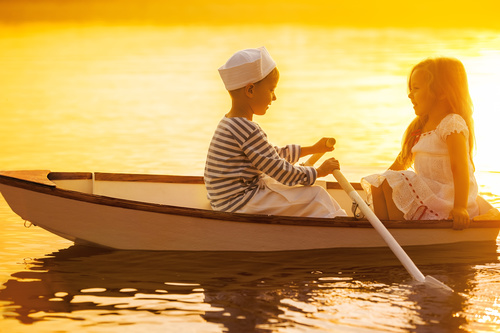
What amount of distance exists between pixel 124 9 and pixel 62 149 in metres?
20.4

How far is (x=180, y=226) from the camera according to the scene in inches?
226

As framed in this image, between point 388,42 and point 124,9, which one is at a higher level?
point 124,9

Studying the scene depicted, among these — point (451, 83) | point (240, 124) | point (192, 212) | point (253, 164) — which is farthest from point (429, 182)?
point (192, 212)

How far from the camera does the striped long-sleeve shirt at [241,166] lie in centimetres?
570

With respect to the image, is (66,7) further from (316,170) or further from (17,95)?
(316,170)

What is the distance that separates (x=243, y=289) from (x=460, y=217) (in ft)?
4.82

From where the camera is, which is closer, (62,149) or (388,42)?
(62,149)

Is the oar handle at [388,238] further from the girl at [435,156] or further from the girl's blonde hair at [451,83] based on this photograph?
the girl's blonde hair at [451,83]

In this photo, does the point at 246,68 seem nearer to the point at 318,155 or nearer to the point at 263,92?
the point at 263,92

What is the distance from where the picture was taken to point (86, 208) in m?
5.62

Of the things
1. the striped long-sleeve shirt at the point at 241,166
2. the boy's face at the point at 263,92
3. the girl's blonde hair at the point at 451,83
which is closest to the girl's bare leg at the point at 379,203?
the striped long-sleeve shirt at the point at 241,166

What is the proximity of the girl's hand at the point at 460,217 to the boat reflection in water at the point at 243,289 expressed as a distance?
19 centimetres

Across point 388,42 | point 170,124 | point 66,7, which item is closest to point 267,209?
point 170,124

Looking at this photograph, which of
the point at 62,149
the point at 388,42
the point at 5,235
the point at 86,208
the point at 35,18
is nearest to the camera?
the point at 86,208
